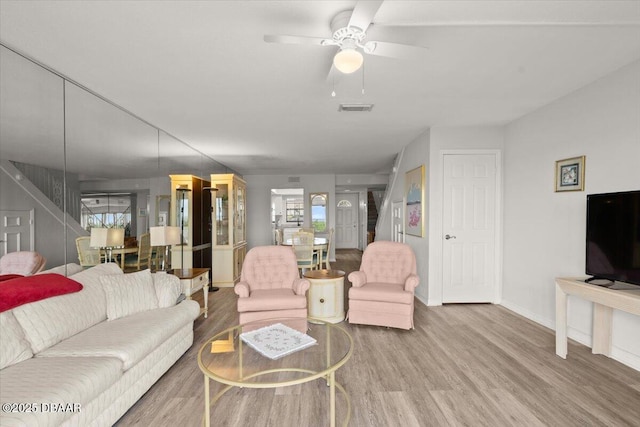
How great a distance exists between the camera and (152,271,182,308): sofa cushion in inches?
116

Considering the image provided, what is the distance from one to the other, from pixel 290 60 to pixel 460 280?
12.4ft

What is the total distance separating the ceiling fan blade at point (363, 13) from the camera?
4.98ft

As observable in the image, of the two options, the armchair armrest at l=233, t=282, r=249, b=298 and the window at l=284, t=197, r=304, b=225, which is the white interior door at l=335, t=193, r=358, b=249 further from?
the armchair armrest at l=233, t=282, r=249, b=298

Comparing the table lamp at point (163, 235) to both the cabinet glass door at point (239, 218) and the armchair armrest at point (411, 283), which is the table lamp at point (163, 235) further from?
the armchair armrest at point (411, 283)

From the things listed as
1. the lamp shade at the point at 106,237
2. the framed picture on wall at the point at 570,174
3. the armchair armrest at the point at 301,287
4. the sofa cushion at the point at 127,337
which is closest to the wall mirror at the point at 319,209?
the armchair armrest at the point at 301,287

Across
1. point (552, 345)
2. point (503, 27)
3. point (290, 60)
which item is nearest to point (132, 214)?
point (290, 60)

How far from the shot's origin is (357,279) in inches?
146

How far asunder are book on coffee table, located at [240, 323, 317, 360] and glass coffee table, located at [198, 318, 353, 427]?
0.03 metres

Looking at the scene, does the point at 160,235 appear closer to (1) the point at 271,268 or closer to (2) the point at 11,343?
(1) the point at 271,268

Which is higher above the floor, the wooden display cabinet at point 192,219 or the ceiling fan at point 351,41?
the ceiling fan at point 351,41

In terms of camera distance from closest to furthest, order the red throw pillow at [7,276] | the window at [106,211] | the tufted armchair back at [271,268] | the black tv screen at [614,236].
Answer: the red throw pillow at [7,276] < the black tv screen at [614,236] < the window at [106,211] < the tufted armchair back at [271,268]

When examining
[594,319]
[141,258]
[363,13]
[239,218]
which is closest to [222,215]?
[239,218]

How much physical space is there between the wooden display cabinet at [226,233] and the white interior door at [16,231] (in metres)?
3.38

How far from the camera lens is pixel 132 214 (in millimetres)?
3689
